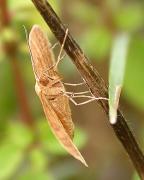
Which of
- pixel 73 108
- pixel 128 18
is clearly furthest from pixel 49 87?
pixel 73 108

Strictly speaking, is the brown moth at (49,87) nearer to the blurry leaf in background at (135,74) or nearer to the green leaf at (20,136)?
the green leaf at (20,136)

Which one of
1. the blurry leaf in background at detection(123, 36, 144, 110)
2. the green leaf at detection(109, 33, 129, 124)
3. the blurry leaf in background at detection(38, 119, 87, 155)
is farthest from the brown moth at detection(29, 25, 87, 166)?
the blurry leaf in background at detection(123, 36, 144, 110)

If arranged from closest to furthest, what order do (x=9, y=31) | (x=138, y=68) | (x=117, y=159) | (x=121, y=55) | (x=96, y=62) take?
(x=121, y=55) < (x=9, y=31) < (x=138, y=68) < (x=117, y=159) < (x=96, y=62)

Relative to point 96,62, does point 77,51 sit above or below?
above

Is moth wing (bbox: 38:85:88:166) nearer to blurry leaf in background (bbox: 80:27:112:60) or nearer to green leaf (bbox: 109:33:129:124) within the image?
green leaf (bbox: 109:33:129:124)

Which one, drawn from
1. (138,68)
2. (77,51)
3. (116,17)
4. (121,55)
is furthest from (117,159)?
(77,51)

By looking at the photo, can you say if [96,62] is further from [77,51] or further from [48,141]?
[77,51]

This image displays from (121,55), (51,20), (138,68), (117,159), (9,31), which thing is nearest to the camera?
(51,20)

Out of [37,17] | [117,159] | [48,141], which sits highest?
[37,17]
